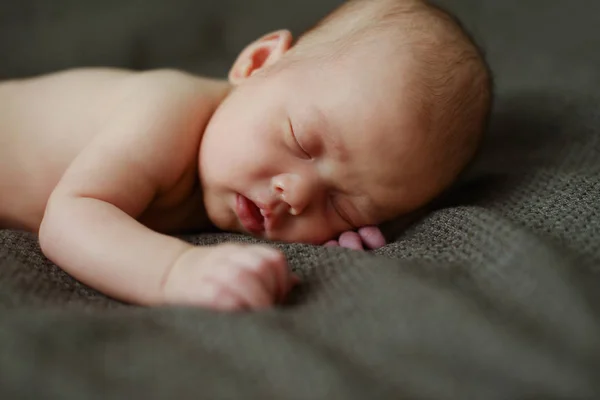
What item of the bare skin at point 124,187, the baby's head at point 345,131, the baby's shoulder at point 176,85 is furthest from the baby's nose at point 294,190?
the baby's shoulder at point 176,85

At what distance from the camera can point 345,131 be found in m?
0.84

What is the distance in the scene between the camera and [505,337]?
0.53 meters

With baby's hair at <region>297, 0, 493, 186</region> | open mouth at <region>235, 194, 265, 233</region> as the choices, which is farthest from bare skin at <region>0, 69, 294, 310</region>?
baby's hair at <region>297, 0, 493, 186</region>

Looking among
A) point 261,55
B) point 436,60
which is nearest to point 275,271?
point 436,60

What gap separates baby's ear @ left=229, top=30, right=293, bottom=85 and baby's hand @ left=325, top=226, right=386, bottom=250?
0.29 m

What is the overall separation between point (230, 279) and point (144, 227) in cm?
18

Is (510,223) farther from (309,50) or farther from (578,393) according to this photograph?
(309,50)

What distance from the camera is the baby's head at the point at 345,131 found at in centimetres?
84

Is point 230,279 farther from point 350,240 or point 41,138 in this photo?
point 41,138

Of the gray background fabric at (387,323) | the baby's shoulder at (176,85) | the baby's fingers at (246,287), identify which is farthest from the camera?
the baby's shoulder at (176,85)

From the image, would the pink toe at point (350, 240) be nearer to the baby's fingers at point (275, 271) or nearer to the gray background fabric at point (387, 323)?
the gray background fabric at point (387, 323)

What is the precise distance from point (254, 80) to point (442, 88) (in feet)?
0.87

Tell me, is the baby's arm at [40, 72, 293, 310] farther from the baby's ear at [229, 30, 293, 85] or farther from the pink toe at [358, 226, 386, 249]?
the pink toe at [358, 226, 386, 249]

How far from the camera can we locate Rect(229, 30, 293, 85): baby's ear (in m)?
1.02
